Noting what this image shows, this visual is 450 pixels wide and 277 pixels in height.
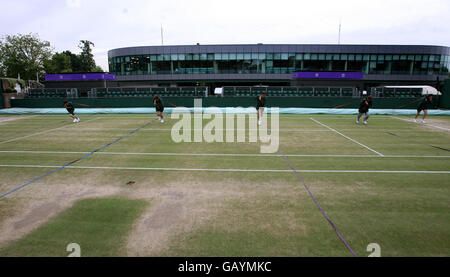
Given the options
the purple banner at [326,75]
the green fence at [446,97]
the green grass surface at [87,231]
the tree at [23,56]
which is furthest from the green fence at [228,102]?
the tree at [23,56]

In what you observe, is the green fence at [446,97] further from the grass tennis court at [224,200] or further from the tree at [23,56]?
the tree at [23,56]

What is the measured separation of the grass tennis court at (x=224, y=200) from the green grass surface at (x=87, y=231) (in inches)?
1.0

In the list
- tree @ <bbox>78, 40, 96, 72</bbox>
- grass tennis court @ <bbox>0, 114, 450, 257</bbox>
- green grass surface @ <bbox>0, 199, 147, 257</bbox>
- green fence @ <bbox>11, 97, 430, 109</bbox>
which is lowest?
green grass surface @ <bbox>0, 199, 147, 257</bbox>

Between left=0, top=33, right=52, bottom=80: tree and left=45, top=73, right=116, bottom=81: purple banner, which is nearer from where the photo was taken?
left=45, top=73, right=116, bottom=81: purple banner

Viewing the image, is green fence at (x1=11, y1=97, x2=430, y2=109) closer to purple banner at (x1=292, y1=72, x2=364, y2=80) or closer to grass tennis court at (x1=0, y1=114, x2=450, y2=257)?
purple banner at (x1=292, y1=72, x2=364, y2=80)

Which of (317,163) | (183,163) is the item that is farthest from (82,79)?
(317,163)

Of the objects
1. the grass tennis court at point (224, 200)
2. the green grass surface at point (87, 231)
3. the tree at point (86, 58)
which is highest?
the tree at point (86, 58)

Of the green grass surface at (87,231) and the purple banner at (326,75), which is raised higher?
the purple banner at (326,75)

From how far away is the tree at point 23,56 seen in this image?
58.7 meters

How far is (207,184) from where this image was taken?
24.1 ft

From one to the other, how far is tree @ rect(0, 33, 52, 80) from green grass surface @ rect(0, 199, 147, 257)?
233ft

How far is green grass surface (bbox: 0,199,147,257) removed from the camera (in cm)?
439

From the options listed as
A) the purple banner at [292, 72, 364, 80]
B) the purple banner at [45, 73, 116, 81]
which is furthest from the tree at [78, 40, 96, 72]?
the purple banner at [292, 72, 364, 80]
